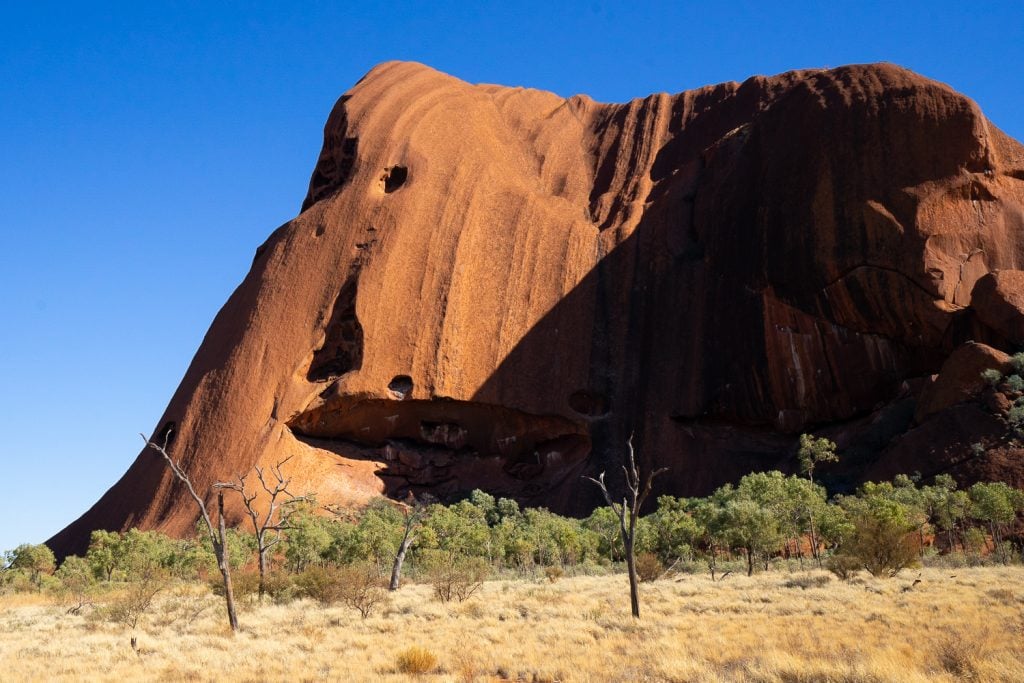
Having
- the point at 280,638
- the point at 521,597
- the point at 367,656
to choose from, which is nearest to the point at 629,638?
the point at 367,656

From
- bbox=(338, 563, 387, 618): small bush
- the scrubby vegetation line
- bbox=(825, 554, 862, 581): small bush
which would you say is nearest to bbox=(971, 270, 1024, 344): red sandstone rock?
the scrubby vegetation line

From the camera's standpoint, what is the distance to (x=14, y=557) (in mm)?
42906

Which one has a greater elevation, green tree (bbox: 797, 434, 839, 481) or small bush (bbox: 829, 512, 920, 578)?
green tree (bbox: 797, 434, 839, 481)

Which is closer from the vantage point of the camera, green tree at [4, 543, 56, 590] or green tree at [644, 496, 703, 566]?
green tree at [644, 496, 703, 566]

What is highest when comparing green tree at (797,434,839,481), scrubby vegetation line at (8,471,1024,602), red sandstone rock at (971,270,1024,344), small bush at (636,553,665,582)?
red sandstone rock at (971,270,1024,344)

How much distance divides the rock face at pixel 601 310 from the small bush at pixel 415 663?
26.3 m

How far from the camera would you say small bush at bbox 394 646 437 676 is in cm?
1359

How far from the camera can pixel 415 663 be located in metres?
13.7

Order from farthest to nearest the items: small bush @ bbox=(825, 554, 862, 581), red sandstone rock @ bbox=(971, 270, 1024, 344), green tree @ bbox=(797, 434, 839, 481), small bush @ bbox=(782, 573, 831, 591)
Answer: green tree @ bbox=(797, 434, 839, 481) < red sandstone rock @ bbox=(971, 270, 1024, 344) < small bush @ bbox=(825, 554, 862, 581) < small bush @ bbox=(782, 573, 831, 591)

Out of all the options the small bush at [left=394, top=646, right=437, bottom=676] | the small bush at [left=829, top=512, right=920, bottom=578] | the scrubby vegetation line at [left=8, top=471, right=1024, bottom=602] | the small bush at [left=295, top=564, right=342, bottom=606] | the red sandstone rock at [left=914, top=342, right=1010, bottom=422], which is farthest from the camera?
the red sandstone rock at [left=914, top=342, right=1010, bottom=422]

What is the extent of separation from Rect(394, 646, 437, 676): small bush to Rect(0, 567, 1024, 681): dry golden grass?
0.26 ft

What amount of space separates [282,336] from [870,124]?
31.2 meters

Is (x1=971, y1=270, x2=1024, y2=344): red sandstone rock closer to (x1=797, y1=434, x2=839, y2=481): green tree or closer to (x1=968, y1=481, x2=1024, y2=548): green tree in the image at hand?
(x1=797, y1=434, x2=839, y2=481): green tree

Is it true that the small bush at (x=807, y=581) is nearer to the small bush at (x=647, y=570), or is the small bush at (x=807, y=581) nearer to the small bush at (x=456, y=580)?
the small bush at (x=647, y=570)
